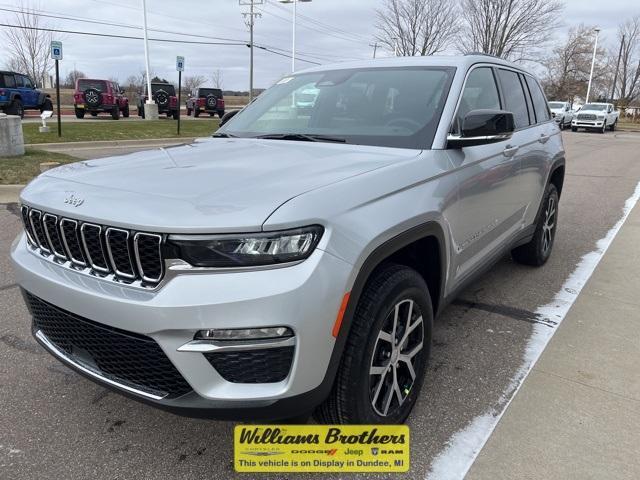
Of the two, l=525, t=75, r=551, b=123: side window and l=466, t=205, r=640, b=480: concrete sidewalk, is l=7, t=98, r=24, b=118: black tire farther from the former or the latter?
l=466, t=205, r=640, b=480: concrete sidewalk

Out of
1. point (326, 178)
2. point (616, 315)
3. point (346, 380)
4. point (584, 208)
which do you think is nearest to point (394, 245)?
point (326, 178)

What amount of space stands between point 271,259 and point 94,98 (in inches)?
1004

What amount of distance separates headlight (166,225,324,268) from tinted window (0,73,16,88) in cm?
2503

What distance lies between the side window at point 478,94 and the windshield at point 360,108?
13 centimetres

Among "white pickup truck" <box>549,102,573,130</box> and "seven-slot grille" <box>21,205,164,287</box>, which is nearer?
"seven-slot grille" <box>21,205,164,287</box>

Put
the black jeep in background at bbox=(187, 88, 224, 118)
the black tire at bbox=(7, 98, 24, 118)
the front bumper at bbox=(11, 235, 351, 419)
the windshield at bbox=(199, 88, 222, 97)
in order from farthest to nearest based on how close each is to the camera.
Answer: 1. the windshield at bbox=(199, 88, 222, 97)
2. the black jeep in background at bbox=(187, 88, 224, 118)
3. the black tire at bbox=(7, 98, 24, 118)
4. the front bumper at bbox=(11, 235, 351, 419)

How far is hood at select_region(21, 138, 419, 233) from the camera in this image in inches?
73.7

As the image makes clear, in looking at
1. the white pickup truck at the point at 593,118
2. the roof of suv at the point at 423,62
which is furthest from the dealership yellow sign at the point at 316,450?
the white pickup truck at the point at 593,118

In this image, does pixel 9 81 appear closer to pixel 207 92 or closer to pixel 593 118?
pixel 207 92

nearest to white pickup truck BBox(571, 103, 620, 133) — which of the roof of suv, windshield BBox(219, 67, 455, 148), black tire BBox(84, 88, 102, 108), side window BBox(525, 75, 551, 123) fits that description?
black tire BBox(84, 88, 102, 108)

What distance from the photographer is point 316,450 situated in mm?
2326

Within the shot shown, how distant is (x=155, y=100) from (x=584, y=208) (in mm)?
24366

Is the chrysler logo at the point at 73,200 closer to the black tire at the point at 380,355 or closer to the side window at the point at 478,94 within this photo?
the black tire at the point at 380,355

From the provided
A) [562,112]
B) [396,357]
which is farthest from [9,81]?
[562,112]
